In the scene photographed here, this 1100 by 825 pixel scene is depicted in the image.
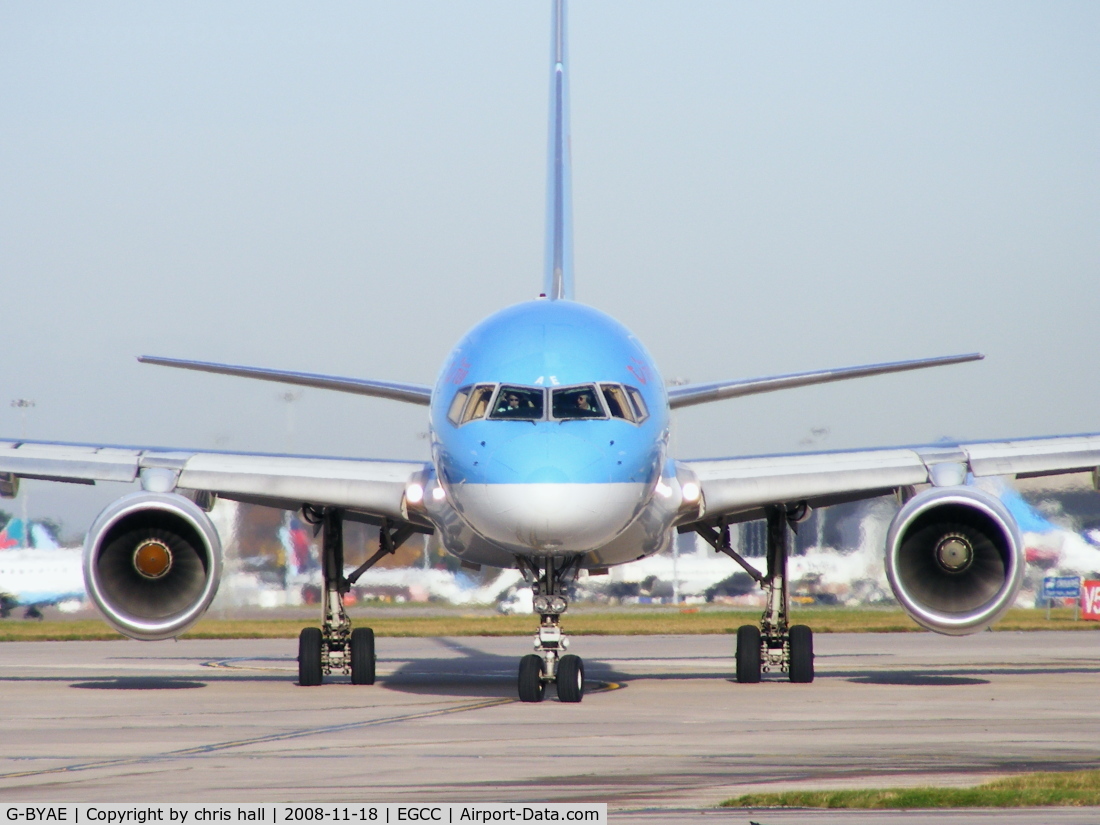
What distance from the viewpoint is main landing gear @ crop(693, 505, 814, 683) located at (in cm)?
1842

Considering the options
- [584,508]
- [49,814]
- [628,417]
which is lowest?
[49,814]

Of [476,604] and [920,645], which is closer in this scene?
[920,645]

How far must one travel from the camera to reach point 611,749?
10.8 m

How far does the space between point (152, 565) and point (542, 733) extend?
605 cm

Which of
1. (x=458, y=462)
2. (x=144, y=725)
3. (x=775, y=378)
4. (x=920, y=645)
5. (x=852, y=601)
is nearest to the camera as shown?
(x=144, y=725)

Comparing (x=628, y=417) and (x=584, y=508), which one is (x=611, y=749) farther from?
(x=628, y=417)

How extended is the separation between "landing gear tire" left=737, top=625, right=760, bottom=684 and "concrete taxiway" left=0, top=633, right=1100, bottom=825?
0.27m

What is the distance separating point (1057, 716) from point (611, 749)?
493 centimetres

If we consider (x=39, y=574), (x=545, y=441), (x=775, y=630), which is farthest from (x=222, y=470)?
(x=39, y=574)

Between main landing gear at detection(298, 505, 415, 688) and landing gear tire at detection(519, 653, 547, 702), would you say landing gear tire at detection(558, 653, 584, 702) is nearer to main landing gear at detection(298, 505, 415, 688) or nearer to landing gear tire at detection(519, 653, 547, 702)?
landing gear tire at detection(519, 653, 547, 702)

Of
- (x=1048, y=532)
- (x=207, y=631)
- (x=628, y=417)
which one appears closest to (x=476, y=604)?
(x=207, y=631)

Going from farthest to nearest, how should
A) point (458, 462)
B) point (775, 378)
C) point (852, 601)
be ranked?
1. point (852, 601)
2. point (775, 378)
3. point (458, 462)

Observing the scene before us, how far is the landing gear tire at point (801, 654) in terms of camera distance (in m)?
18.3

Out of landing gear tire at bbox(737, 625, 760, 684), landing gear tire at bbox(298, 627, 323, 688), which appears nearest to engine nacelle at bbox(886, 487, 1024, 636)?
landing gear tire at bbox(737, 625, 760, 684)
